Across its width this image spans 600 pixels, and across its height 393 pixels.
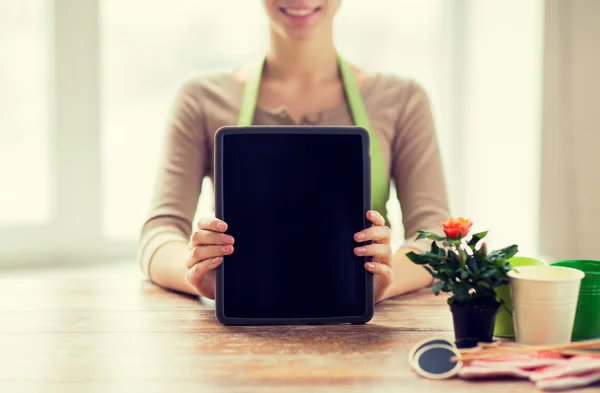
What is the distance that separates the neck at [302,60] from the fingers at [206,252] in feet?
2.07

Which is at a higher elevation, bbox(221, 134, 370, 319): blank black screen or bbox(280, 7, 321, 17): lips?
bbox(280, 7, 321, 17): lips

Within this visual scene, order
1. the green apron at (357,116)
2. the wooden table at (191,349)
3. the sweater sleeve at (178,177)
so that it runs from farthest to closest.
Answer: the green apron at (357,116) → the sweater sleeve at (178,177) → the wooden table at (191,349)

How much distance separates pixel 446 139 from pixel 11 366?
2076 mm

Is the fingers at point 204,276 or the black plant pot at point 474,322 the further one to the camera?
the fingers at point 204,276

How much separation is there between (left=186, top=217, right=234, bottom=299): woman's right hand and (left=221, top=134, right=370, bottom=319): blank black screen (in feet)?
0.05

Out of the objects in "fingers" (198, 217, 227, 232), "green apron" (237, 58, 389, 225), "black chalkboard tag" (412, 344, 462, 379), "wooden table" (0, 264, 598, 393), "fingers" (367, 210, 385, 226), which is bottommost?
"wooden table" (0, 264, 598, 393)

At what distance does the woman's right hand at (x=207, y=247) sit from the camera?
3.05ft

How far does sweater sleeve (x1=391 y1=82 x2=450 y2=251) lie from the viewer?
134 centimetres

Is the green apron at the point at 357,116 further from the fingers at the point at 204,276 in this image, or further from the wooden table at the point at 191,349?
the fingers at the point at 204,276

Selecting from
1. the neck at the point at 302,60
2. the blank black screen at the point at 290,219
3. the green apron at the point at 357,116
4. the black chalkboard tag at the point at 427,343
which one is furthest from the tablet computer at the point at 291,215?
the neck at the point at 302,60

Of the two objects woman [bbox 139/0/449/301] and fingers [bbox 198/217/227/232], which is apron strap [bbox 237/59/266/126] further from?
fingers [bbox 198/217/227/232]

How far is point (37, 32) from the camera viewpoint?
7.34 feet

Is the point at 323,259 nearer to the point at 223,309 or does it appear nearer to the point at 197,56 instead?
the point at 223,309

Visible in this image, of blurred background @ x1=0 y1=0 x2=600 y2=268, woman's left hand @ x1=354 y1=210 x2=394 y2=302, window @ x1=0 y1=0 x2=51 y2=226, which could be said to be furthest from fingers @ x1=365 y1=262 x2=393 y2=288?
window @ x1=0 y1=0 x2=51 y2=226
